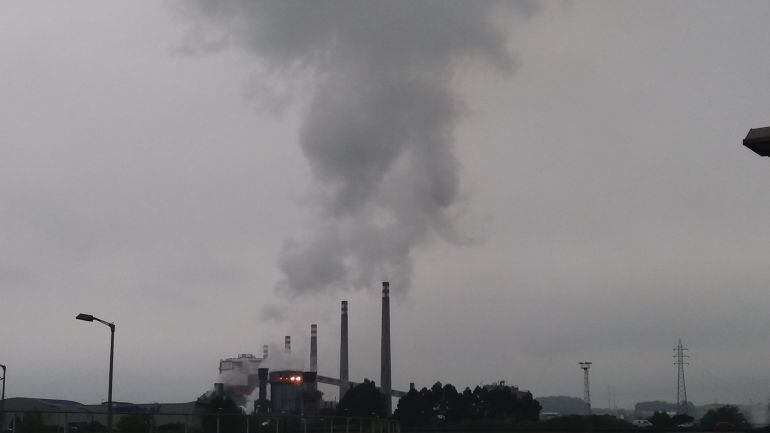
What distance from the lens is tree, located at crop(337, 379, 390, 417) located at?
525 ft

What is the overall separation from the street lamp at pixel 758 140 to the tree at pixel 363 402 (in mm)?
141628

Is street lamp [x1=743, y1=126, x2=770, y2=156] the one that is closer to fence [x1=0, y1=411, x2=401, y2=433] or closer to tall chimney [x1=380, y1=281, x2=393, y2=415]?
fence [x1=0, y1=411, x2=401, y2=433]

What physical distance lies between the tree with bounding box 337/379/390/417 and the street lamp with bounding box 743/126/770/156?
14163 centimetres

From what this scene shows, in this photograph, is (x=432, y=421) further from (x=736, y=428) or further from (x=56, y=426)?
(x=56, y=426)

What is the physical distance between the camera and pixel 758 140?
19406 mm

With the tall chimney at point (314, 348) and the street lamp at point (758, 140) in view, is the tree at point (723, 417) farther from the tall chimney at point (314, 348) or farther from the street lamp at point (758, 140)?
the street lamp at point (758, 140)

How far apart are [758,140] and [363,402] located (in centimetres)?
14723

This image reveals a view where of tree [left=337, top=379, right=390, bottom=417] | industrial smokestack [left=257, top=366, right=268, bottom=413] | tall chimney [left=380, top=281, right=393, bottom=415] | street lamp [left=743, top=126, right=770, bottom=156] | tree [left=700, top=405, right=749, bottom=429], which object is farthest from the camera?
industrial smokestack [left=257, top=366, right=268, bottom=413]

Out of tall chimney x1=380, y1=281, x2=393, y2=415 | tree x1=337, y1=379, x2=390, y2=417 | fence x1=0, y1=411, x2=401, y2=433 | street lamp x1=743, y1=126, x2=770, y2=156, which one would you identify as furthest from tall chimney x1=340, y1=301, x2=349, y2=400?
street lamp x1=743, y1=126, x2=770, y2=156

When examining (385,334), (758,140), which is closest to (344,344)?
(385,334)

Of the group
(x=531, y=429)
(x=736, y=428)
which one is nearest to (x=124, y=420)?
(x=531, y=429)

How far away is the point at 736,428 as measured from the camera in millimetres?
105812

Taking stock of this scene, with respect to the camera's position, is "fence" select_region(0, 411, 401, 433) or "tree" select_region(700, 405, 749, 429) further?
"tree" select_region(700, 405, 749, 429)

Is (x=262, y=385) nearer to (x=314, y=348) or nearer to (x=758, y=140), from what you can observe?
(x=314, y=348)
